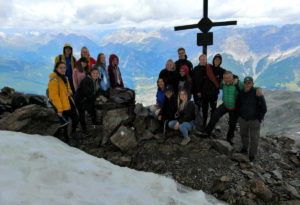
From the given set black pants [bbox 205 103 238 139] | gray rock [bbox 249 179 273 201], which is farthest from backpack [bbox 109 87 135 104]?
gray rock [bbox 249 179 273 201]

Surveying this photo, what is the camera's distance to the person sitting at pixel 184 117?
6723mm

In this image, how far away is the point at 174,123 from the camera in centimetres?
688

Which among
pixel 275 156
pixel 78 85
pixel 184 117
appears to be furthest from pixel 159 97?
pixel 275 156

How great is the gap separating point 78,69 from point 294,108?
265 feet

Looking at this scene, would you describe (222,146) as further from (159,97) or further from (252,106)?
(159,97)

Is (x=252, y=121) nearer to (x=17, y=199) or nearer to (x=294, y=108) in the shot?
(x=17, y=199)

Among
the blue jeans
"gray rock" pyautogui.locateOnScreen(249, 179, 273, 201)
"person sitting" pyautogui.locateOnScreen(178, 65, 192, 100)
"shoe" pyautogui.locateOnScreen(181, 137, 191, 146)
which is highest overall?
"person sitting" pyautogui.locateOnScreen(178, 65, 192, 100)

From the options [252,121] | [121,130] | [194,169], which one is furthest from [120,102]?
[252,121]

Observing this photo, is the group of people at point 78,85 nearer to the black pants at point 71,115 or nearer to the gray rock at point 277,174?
the black pants at point 71,115

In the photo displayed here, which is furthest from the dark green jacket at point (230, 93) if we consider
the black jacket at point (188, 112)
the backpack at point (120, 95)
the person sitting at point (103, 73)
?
the person sitting at point (103, 73)

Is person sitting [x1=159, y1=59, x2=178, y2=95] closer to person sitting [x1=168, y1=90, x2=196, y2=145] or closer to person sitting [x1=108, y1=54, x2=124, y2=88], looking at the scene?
person sitting [x1=168, y1=90, x2=196, y2=145]

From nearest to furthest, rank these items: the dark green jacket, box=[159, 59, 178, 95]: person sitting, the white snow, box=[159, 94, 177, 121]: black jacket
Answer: the white snow < the dark green jacket < box=[159, 94, 177, 121]: black jacket < box=[159, 59, 178, 95]: person sitting

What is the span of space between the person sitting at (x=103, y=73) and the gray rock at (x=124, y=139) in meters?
1.74

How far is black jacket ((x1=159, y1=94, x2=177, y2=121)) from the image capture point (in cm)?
685
